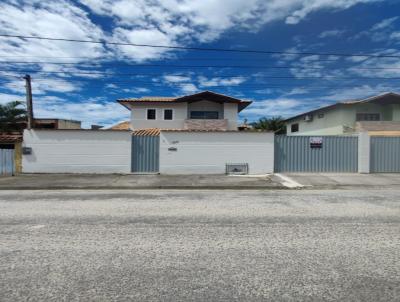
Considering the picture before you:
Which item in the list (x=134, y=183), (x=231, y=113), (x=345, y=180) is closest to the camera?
(x=134, y=183)

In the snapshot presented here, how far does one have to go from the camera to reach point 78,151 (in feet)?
54.7

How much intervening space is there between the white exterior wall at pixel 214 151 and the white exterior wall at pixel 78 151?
7.03 ft

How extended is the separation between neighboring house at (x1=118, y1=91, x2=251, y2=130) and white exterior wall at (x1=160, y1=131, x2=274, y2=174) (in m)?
11.6

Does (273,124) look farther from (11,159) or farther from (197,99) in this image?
(11,159)

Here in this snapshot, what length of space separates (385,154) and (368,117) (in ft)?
40.7

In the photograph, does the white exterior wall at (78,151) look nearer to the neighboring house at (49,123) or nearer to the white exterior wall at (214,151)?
the white exterior wall at (214,151)

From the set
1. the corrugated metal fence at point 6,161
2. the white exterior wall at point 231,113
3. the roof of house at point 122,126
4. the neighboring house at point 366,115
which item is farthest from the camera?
the roof of house at point 122,126

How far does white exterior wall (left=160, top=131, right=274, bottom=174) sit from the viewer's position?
54.7 feet

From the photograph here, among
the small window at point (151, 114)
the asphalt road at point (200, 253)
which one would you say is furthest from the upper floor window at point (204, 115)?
the asphalt road at point (200, 253)

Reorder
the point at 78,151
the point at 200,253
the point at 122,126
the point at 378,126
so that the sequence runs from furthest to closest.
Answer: the point at 122,126 → the point at 378,126 → the point at 78,151 → the point at 200,253

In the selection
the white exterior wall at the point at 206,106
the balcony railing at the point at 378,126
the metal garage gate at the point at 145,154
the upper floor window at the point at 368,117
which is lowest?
the metal garage gate at the point at 145,154

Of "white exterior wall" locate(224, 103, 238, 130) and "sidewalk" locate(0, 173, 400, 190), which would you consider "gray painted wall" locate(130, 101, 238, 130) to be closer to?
"white exterior wall" locate(224, 103, 238, 130)

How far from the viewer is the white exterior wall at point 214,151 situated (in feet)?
54.7

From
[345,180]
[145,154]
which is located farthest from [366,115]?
[145,154]
